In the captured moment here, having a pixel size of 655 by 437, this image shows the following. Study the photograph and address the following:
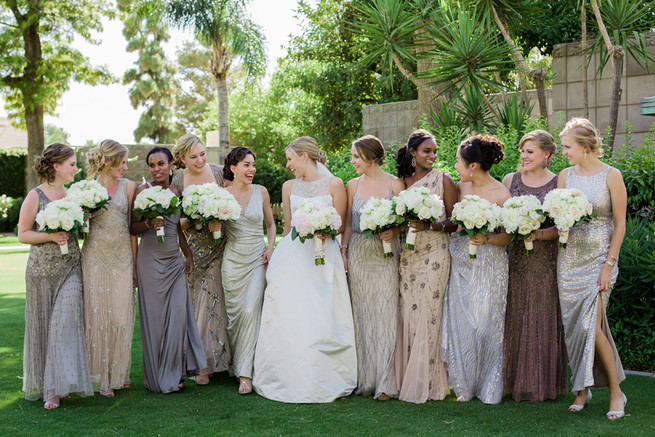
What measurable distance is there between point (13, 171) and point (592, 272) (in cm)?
3207

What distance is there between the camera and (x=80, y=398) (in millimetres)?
6199

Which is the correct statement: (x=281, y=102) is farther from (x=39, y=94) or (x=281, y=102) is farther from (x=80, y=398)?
(x=80, y=398)

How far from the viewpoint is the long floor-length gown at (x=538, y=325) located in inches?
230

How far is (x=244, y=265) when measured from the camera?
21.9 ft

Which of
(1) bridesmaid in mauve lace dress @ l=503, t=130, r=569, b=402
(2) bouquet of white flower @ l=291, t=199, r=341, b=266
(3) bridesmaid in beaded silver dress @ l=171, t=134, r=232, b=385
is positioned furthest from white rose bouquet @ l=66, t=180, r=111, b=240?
(1) bridesmaid in mauve lace dress @ l=503, t=130, r=569, b=402

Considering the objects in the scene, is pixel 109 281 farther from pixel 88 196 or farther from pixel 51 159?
pixel 51 159

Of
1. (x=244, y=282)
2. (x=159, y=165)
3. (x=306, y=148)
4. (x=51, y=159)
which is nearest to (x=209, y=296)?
(x=244, y=282)

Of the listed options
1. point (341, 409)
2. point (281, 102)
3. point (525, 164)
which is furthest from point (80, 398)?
point (281, 102)

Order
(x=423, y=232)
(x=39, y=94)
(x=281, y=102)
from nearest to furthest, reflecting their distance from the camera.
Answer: (x=423, y=232)
(x=39, y=94)
(x=281, y=102)

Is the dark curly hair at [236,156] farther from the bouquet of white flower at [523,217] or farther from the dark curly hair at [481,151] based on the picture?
the bouquet of white flower at [523,217]

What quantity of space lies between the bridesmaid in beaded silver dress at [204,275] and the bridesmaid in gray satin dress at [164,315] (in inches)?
14.1

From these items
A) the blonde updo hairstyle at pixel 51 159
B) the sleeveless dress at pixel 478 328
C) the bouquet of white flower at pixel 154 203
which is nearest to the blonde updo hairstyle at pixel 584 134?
the sleeveless dress at pixel 478 328

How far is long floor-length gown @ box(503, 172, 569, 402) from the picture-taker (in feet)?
19.2

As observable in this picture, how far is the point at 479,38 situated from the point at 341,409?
281 inches
